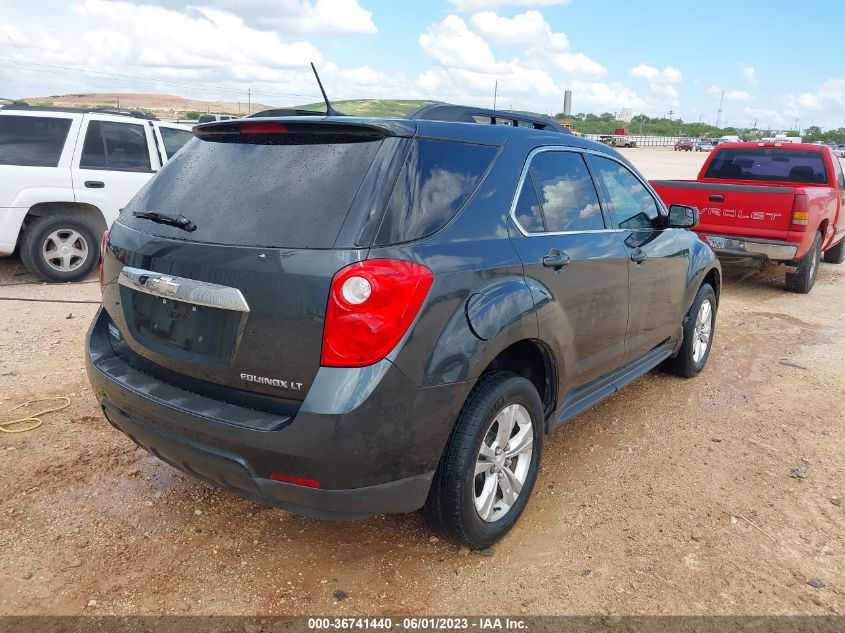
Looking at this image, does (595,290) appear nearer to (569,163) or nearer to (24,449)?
(569,163)

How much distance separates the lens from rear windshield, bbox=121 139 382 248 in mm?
2422

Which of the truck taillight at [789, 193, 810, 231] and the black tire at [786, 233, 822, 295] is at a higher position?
the truck taillight at [789, 193, 810, 231]

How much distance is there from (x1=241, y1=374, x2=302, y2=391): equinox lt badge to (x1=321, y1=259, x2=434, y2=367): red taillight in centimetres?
14

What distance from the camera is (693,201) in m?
8.08

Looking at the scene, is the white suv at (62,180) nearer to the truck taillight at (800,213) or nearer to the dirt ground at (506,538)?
the dirt ground at (506,538)

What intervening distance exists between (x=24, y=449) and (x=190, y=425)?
184 centimetres

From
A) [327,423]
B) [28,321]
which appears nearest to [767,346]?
[327,423]

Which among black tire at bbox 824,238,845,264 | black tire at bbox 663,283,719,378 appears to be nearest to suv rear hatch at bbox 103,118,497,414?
black tire at bbox 663,283,719,378

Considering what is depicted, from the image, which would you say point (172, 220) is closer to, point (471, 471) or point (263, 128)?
point (263, 128)

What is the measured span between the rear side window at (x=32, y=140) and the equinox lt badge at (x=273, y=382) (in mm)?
6354

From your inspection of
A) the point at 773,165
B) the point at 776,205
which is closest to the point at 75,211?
the point at 776,205

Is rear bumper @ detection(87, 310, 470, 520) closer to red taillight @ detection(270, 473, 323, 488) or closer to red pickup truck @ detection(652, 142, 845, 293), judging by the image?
red taillight @ detection(270, 473, 323, 488)

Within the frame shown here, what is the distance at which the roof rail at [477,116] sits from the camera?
10.9 ft

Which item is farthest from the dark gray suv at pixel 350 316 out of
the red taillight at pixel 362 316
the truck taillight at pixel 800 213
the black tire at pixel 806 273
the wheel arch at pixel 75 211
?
the black tire at pixel 806 273
